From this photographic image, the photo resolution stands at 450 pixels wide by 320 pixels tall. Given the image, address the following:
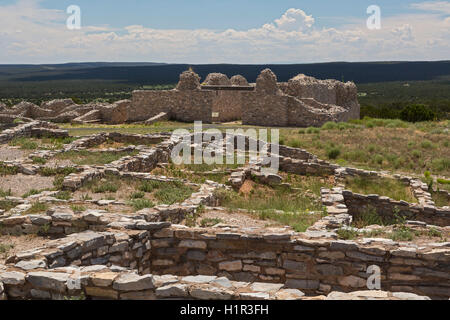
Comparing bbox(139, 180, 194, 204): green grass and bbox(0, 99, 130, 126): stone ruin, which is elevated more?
bbox(0, 99, 130, 126): stone ruin

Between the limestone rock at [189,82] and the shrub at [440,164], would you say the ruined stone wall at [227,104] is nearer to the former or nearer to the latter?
the limestone rock at [189,82]

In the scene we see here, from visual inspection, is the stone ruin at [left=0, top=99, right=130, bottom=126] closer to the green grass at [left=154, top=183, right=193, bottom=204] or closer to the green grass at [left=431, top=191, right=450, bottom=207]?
the green grass at [left=154, top=183, right=193, bottom=204]

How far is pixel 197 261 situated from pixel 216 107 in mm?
25387

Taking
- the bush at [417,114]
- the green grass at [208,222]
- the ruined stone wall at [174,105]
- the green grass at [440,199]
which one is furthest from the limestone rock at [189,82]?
the green grass at [208,222]

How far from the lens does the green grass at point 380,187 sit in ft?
39.8

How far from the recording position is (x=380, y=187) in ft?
42.1

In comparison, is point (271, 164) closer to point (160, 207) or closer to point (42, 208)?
point (160, 207)

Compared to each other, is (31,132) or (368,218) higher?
(31,132)

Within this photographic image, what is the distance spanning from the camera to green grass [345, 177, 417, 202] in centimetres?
1213

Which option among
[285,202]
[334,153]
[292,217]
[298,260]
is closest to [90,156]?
[285,202]

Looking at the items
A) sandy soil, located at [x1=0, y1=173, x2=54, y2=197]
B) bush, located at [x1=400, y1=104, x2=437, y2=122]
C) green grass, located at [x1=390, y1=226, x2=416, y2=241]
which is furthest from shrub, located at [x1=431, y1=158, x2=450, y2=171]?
bush, located at [x1=400, y1=104, x2=437, y2=122]

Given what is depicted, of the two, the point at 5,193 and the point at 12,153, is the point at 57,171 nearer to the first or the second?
the point at 5,193

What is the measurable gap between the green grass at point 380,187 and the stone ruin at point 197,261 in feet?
14.2

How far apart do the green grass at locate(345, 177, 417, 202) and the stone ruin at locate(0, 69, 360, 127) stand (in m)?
13.0
